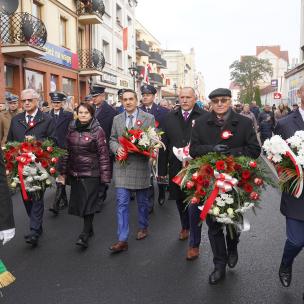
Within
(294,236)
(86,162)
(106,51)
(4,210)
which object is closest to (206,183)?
(294,236)

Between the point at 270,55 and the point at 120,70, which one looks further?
the point at 270,55

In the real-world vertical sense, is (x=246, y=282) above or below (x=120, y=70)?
below

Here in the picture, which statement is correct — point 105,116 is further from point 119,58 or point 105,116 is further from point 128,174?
point 119,58

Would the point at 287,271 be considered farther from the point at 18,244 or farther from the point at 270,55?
the point at 270,55

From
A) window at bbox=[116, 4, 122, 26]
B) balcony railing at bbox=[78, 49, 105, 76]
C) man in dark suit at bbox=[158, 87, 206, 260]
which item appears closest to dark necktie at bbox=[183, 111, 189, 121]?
man in dark suit at bbox=[158, 87, 206, 260]

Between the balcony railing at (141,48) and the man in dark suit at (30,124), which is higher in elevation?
the balcony railing at (141,48)

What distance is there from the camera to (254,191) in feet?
13.7

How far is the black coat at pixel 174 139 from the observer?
5.50 meters

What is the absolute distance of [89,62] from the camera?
79.4ft

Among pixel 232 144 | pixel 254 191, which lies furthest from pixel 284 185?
pixel 232 144

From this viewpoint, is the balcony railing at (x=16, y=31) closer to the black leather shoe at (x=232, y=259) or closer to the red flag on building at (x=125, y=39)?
the black leather shoe at (x=232, y=259)

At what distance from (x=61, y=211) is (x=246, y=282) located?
4.13 metres

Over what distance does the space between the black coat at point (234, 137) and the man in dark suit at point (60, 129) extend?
2959 millimetres

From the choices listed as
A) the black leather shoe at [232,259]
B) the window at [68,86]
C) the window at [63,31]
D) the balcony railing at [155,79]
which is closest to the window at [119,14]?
the window at [63,31]
